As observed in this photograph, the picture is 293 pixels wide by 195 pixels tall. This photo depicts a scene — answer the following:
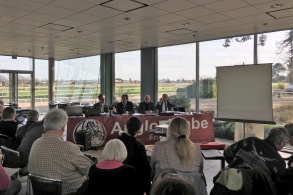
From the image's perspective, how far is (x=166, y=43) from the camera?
28.1ft

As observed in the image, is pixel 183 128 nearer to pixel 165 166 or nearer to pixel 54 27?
pixel 165 166

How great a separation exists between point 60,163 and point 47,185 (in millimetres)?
206

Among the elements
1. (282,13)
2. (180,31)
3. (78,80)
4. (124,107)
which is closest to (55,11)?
(180,31)

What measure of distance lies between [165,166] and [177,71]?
675 cm

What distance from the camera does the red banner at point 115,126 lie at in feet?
19.2

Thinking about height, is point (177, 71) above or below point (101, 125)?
above

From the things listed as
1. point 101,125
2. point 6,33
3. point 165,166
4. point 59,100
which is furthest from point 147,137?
point 59,100

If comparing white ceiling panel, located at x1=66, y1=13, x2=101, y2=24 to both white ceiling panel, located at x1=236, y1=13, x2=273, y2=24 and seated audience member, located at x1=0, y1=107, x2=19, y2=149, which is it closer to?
seated audience member, located at x1=0, y1=107, x2=19, y2=149

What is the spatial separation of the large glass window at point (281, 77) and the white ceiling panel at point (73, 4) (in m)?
4.78

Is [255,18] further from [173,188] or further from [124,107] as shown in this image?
[173,188]

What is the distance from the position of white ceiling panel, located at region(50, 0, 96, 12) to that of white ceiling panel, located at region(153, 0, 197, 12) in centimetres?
122

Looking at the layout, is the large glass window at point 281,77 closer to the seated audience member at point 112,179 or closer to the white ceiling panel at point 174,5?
the white ceiling panel at point 174,5

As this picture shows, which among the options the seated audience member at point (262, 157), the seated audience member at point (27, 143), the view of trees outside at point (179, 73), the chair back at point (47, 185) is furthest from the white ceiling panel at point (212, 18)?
the chair back at point (47, 185)

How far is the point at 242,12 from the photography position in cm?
499
